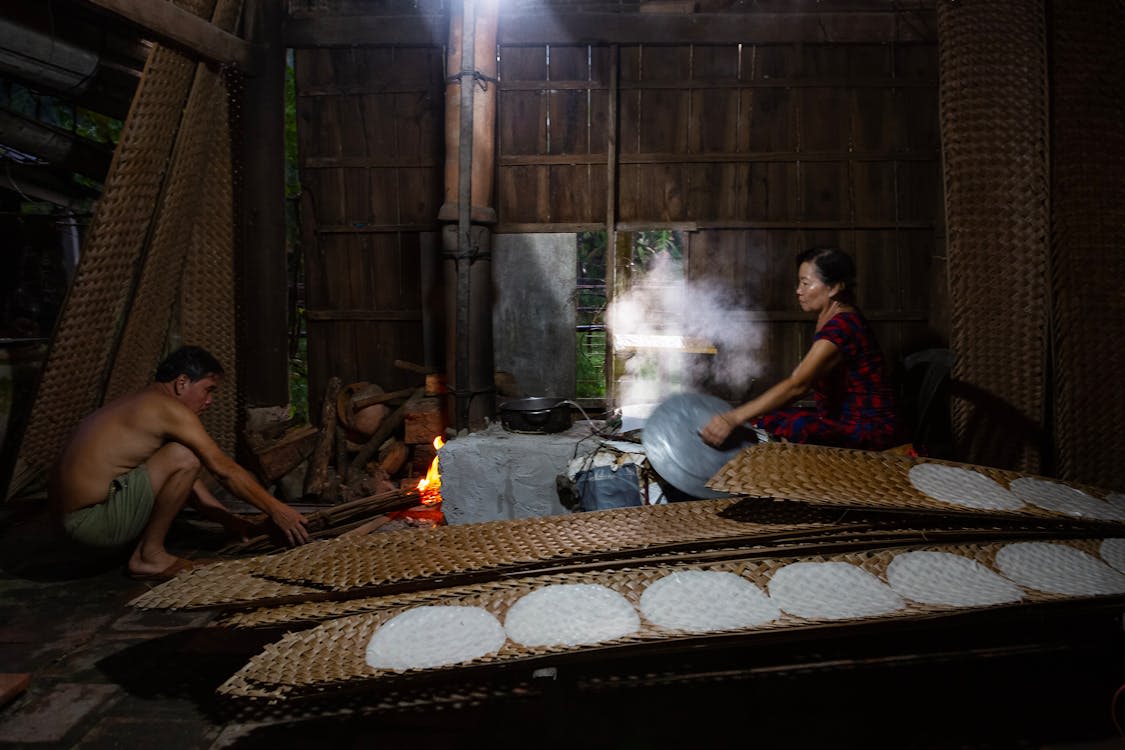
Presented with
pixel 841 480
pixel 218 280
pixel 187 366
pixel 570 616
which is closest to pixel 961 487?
pixel 841 480

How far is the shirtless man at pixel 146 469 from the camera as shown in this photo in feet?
13.9

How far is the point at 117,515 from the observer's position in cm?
440

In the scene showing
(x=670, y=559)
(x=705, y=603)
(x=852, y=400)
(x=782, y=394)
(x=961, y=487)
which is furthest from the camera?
(x=852, y=400)

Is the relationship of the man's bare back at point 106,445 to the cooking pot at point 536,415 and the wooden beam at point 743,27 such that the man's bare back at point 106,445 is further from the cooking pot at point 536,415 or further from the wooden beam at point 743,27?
the wooden beam at point 743,27

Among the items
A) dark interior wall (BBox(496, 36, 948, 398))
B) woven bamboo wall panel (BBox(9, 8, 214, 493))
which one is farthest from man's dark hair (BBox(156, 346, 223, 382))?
dark interior wall (BBox(496, 36, 948, 398))

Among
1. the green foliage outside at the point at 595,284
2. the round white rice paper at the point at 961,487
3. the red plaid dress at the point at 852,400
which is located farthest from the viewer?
the green foliage outside at the point at 595,284

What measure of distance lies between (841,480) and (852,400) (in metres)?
1.19

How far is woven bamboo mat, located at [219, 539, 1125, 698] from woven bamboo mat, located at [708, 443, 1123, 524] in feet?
0.63

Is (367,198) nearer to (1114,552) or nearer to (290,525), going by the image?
(290,525)

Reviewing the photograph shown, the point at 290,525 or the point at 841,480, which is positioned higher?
the point at 841,480

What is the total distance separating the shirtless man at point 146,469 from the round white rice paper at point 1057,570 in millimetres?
3646

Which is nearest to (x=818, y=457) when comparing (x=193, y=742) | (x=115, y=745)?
(x=193, y=742)

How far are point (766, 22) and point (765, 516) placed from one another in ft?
16.7

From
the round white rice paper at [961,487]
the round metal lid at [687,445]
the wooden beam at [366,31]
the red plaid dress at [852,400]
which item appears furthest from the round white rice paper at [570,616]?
the wooden beam at [366,31]
